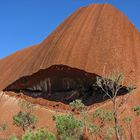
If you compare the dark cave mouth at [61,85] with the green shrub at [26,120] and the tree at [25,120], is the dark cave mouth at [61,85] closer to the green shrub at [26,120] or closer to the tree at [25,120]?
the tree at [25,120]

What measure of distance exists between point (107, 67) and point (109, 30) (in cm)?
694

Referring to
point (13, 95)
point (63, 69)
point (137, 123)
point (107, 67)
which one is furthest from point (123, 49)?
point (13, 95)

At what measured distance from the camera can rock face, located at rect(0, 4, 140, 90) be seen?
166ft

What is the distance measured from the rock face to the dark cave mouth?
30.2 inches

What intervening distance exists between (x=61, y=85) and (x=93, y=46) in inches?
253

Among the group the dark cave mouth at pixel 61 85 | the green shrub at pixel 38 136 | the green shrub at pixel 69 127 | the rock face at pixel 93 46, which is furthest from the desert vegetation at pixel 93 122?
the green shrub at pixel 38 136

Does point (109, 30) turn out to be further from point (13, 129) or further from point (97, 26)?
point (13, 129)

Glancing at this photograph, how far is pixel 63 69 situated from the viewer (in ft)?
172

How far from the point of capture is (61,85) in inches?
2138

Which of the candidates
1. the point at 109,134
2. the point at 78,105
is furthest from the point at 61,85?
the point at 109,134

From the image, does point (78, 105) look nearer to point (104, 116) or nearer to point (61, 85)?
point (104, 116)

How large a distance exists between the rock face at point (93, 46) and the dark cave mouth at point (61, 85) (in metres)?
0.77

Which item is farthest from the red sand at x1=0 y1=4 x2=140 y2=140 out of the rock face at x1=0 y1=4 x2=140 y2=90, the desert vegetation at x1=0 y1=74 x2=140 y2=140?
the desert vegetation at x1=0 y1=74 x2=140 y2=140

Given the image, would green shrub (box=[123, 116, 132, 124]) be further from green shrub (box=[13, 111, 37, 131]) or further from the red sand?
green shrub (box=[13, 111, 37, 131])
